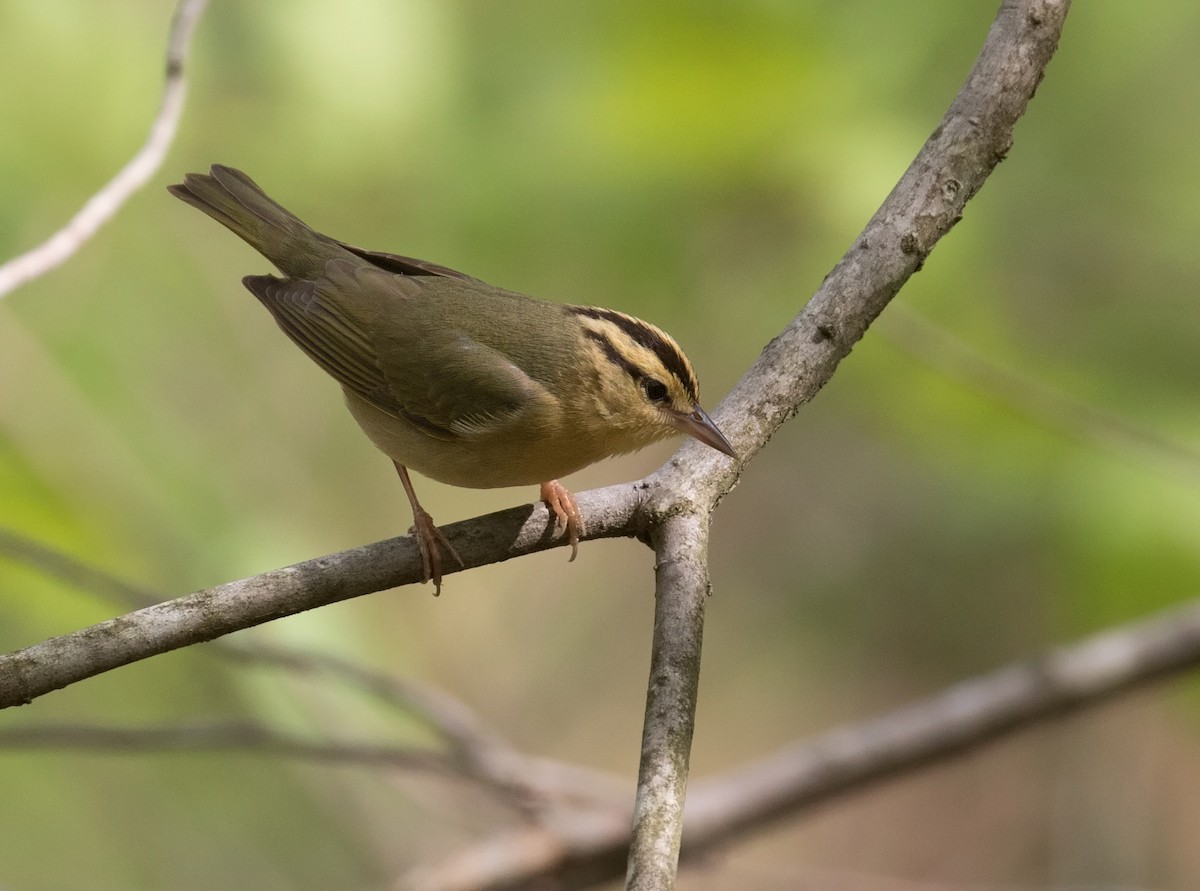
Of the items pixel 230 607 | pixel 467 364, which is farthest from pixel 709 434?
pixel 467 364

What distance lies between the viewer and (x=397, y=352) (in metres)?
4.89

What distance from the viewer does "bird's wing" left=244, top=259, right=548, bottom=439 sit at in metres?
4.51

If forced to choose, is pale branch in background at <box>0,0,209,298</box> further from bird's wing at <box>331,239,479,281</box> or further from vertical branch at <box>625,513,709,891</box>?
vertical branch at <box>625,513,709,891</box>

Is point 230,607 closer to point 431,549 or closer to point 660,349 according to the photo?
point 431,549

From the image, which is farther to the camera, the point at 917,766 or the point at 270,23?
the point at 917,766

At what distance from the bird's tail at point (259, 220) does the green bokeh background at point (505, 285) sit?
0.16 meters

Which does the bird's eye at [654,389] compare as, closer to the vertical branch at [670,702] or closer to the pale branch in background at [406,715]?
the vertical branch at [670,702]

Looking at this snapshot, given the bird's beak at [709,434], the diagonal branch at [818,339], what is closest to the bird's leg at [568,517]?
the diagonal branch at [818,339]

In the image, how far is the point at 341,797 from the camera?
6211 mm

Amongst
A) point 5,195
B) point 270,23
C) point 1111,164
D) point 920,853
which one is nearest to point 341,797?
point 5,195

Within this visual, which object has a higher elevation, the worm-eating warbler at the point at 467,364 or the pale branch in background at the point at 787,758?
the worm-eating warbler at the point at 467,364

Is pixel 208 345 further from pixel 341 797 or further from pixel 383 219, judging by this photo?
pixel 341 797

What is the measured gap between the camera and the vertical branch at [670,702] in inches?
92.1

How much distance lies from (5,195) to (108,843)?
14.7 ft
